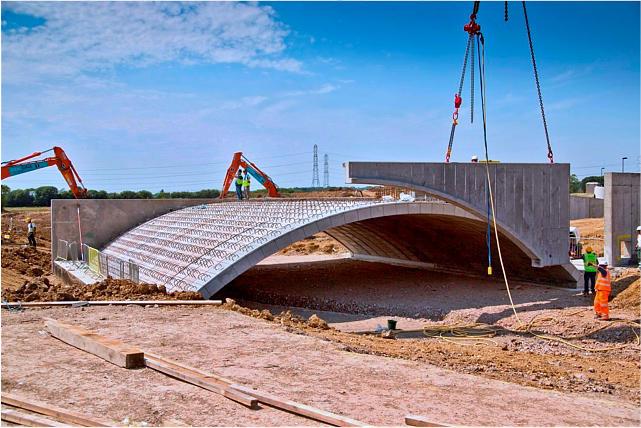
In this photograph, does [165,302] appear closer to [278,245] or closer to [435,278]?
[278,245]

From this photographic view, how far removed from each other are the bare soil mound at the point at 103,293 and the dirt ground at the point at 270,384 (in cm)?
225

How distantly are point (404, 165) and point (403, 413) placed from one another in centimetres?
988

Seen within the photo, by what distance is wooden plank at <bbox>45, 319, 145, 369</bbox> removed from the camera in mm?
7867

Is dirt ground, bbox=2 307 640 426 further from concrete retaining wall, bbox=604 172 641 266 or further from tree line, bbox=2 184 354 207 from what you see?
tree line, bbox=2 184 354 207

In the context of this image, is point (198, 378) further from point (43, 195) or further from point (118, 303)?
point (43, 195)

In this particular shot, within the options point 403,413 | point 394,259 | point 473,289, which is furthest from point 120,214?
point 403,413

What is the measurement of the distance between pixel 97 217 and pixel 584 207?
31695 mm

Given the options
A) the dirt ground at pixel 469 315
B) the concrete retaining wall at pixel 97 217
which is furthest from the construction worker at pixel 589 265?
the concrete retaining wall at pixel 97 217

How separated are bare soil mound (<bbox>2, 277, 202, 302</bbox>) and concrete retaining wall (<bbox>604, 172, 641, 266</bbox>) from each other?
15089mm

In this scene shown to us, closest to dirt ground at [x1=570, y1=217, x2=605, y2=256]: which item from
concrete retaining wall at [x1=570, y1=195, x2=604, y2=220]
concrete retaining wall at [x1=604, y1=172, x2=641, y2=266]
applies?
concrete retaining wall at [x1=604, y1=172, x2=641, y2=266]

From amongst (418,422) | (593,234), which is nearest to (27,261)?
(418,422)

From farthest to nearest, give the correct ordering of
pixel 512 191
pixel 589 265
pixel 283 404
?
pixel 512 191 → pixel 589 265 → pixel 283 404

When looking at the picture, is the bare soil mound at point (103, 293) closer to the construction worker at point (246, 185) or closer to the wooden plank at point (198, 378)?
the wooden plank at point (198, 378)

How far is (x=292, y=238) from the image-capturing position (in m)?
16.5
